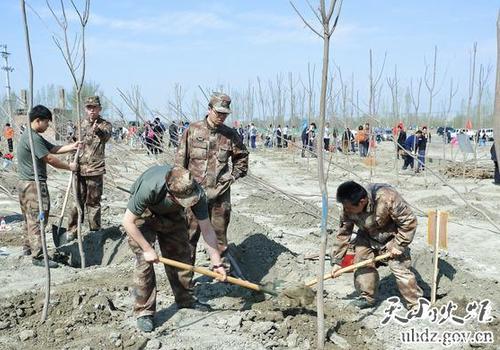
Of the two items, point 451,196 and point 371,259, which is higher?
point 371,259

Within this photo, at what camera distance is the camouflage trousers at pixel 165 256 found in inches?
132

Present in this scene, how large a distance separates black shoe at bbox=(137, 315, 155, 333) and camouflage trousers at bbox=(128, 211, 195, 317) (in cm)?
3

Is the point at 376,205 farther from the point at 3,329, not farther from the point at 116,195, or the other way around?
the point at 116,195

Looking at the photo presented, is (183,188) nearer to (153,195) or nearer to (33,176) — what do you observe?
(153,195)

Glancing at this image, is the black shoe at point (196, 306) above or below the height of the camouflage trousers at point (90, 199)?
below

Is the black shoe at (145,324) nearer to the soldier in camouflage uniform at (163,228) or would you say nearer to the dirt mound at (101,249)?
the soldier in camouflage uniform at (163,228)

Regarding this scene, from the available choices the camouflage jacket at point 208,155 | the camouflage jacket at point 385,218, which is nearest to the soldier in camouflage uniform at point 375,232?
the camouflage jacket at point 385,218

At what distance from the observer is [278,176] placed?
14492mm

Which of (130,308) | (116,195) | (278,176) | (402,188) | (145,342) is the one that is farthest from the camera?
(278,176)

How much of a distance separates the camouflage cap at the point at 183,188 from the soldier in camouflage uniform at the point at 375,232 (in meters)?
1.04

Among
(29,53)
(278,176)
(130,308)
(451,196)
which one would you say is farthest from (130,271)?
(278,176)

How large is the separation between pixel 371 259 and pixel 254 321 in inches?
36.9

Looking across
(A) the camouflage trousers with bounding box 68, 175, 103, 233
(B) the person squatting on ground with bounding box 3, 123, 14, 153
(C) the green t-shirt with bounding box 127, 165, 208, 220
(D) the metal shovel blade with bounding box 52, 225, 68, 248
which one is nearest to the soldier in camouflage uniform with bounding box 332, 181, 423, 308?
(C) the green t-shirt with bounding box 127, 165, 208, 220

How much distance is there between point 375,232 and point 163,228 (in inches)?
60.5
